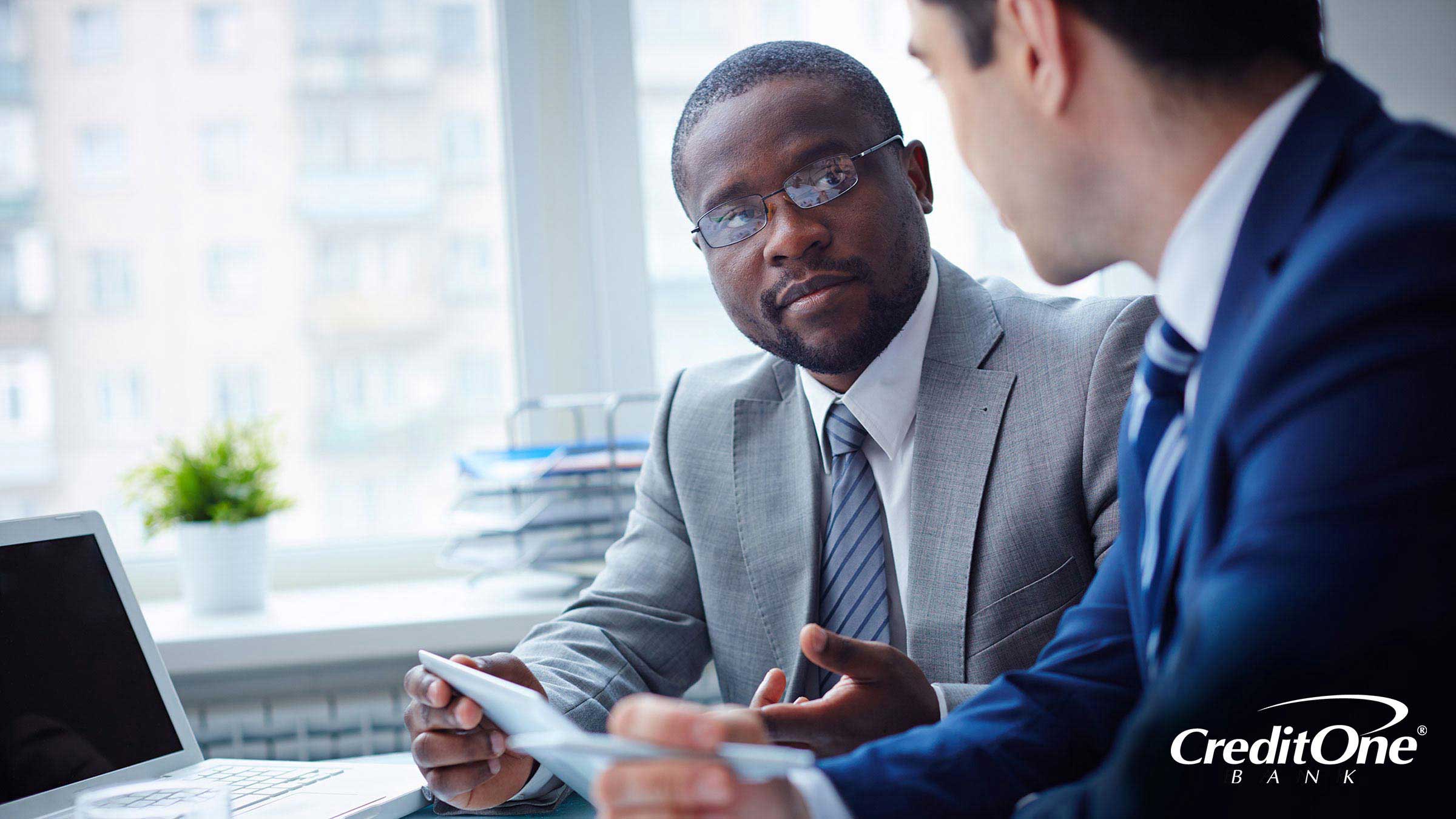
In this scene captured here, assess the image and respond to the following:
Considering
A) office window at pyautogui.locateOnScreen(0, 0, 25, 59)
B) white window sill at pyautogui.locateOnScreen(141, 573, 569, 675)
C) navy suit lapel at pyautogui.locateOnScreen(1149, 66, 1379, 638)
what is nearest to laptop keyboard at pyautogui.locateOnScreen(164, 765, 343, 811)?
white window sill at pyautogui.locateOnScreen(141, 573, 569, 675)

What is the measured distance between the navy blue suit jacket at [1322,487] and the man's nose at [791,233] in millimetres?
779

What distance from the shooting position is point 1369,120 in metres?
0.67

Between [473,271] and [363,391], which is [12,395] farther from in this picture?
[473,271]

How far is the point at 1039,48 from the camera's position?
2.39 ft

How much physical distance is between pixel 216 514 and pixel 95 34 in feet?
3.28

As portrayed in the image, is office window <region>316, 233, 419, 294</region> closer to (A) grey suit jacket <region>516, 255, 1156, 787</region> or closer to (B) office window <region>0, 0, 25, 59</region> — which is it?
(B) office window <region>0, 0, 25, 59</region>

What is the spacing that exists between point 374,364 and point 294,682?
649mm

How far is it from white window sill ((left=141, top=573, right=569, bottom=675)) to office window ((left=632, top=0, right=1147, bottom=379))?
63 centimetres

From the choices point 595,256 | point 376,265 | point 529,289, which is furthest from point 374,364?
point 595,256

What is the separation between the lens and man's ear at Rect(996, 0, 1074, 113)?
27.9 inches

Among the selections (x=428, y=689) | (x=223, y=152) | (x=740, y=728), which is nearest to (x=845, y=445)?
(x=428, y=689)

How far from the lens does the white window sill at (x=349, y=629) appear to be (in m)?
1.84

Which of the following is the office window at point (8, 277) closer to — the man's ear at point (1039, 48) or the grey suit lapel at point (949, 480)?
the grey suit lapel at point (949, 480)

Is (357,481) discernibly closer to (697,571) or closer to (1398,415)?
(697,571)
